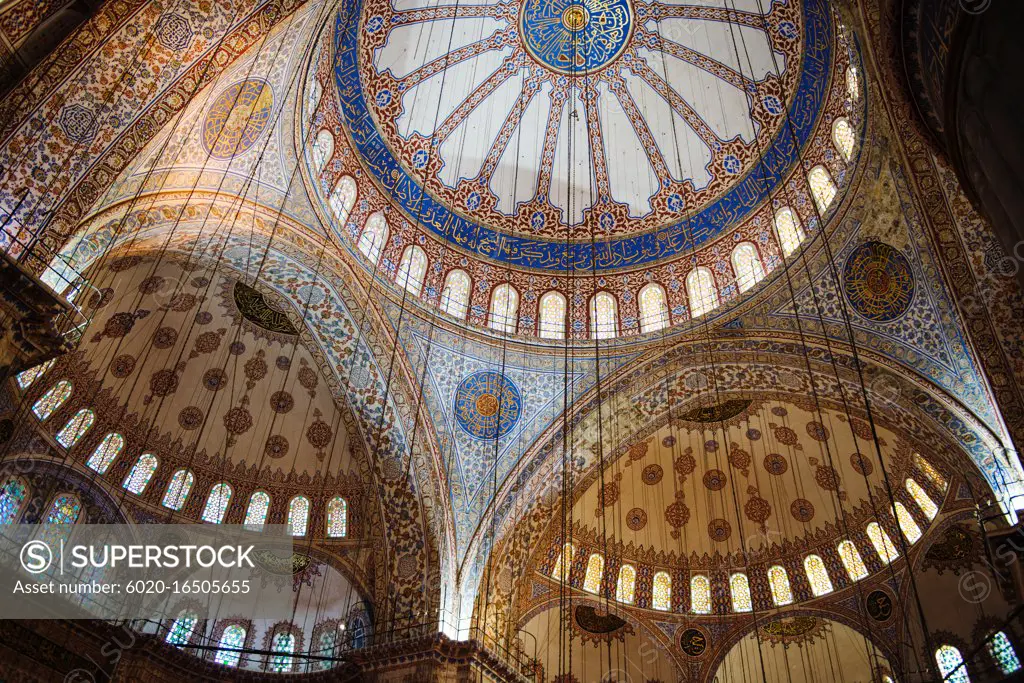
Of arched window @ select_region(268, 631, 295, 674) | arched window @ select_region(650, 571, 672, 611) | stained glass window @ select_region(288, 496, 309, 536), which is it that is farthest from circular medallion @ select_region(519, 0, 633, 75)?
arched window @ select_region(268, 631, 295, 674)

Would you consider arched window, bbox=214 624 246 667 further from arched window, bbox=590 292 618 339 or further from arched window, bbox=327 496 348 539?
arched window, bbox=590 292 618 339

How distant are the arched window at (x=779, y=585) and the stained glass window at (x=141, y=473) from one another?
11579 mm

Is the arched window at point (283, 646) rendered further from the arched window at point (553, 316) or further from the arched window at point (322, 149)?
the arched window at point (322, 149)

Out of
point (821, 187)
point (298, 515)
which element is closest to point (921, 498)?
point (821, 187)

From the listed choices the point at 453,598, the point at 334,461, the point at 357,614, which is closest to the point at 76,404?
the point at 334,461

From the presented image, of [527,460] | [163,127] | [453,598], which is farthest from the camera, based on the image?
[527,460]

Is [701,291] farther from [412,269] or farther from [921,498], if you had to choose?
[921,498]

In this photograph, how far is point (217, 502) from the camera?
12.6 meters

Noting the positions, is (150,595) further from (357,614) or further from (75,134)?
(75,134)

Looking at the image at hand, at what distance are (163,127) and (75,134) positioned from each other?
98cm

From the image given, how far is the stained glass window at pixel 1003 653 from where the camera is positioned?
10.6m

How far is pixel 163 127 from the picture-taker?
7.69 meters

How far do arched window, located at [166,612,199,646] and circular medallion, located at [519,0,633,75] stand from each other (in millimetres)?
11311

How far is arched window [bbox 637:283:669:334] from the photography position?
12.3 meters
